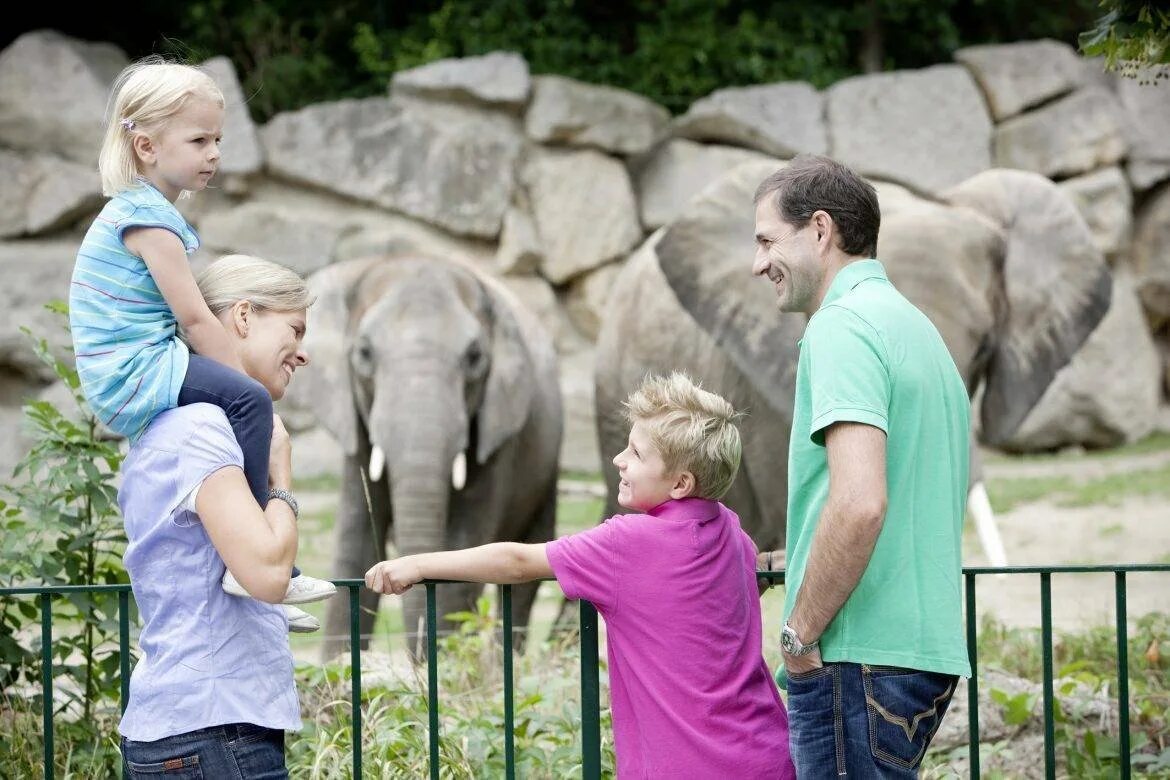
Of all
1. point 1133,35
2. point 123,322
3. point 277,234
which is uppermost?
point 277,234

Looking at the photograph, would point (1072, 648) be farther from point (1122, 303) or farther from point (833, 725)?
point (1122, 303)

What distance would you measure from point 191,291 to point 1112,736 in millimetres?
3074

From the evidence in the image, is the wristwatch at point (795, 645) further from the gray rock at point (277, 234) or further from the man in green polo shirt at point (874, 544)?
the gray rock at point (277, 234)

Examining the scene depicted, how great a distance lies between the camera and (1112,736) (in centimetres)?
447

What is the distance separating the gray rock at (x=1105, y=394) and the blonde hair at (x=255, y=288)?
14065 mm

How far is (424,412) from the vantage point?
280 inches

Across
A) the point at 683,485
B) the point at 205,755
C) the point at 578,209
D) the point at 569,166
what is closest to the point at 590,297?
the point at 578,209

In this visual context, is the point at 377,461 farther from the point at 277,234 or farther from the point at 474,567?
the point at 277,234

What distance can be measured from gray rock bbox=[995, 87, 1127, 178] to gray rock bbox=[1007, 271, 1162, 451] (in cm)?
140

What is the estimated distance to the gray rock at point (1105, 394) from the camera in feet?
52.6

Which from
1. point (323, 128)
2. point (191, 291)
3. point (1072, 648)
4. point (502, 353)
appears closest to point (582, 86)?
point (323, 128)

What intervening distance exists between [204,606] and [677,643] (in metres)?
0.83

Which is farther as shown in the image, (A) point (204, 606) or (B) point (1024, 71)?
(B) point (1024, 71)

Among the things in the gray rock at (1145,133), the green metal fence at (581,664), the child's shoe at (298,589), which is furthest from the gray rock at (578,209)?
the child's shoe at (298,589)
